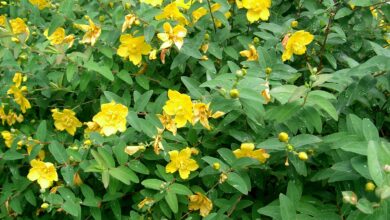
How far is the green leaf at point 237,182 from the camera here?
1424 millimetres

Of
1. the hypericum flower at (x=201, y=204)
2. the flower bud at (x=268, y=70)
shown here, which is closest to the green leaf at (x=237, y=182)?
the hypericum flower at (x=201, y=204)

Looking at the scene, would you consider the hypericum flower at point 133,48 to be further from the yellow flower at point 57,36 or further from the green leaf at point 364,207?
the green leaf at point 364,207

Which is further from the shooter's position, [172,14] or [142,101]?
[172,14]

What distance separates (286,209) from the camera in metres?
1.31

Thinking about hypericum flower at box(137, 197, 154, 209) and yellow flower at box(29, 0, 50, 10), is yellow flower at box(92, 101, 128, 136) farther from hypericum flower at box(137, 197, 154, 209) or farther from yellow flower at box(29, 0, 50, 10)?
yellow flower at box(29, 0, 50, 10)

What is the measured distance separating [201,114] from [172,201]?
30 centimetres

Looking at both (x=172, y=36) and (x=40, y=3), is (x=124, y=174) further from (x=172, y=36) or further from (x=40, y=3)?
(x=40, y=3)

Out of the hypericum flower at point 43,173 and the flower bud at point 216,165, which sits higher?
the flower bud at point 216,165

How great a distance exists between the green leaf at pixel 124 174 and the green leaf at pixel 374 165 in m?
0.74

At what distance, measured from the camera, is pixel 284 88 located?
136cm

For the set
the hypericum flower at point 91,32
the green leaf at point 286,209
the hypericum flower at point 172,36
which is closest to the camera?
the green leaf at point 286,209

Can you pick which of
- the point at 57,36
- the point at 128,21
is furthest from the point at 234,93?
the point at 57,36

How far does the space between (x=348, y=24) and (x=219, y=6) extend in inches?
22.1

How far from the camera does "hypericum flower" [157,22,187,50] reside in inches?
65.1
